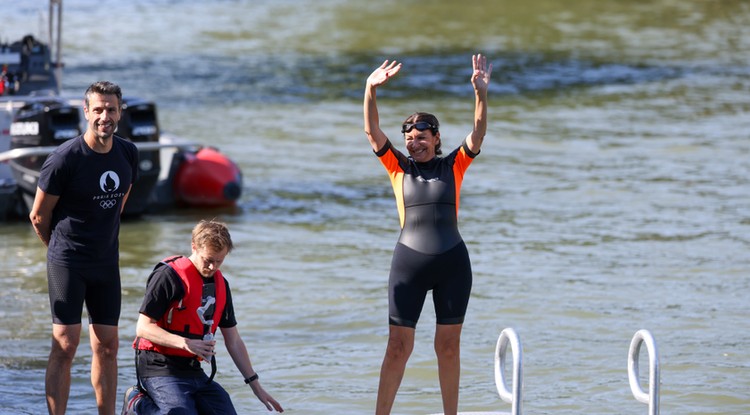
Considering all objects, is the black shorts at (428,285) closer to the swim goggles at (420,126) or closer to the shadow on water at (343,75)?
the swim goggles at (420,126)

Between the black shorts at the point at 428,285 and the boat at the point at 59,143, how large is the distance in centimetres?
730

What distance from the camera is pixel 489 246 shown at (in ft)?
42.7

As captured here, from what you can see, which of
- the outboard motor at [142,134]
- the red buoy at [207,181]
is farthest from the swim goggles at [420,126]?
the red buoy at [207,181]

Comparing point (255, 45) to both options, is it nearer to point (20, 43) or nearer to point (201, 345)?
point (20, 43)

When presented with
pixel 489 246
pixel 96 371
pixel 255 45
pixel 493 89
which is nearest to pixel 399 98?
pixel 493 89

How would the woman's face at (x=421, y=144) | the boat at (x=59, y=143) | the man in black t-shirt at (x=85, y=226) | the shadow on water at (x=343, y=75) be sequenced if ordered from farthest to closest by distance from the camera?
the shadow on water at (x=343, y=75) → the boat at (x=59, y=143) → the woman's face at (x=421, y=144) → the man in black t-shirt at (x=85, y=226)

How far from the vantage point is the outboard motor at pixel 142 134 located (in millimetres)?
13625

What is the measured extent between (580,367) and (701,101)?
1542cm

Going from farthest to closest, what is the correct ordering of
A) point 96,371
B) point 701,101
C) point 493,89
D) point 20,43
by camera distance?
1. point 493,89
2. point 701,101
3. point 20,43
4. point 96,371

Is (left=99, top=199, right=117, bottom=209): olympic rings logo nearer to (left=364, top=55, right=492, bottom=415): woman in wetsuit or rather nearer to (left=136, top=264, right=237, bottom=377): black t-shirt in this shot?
(left=136, top=264, right=237, bottom=377): black t-shirt

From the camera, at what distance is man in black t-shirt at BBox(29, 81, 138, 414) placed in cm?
623

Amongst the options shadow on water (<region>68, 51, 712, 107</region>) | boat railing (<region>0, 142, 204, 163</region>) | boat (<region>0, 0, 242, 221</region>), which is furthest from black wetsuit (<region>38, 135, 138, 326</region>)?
shadow on water (<region>68, 51, 712, 107</region>)

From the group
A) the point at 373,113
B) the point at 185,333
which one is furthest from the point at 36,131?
the point at 185,333

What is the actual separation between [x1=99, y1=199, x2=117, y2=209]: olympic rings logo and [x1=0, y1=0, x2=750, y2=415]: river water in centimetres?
185
